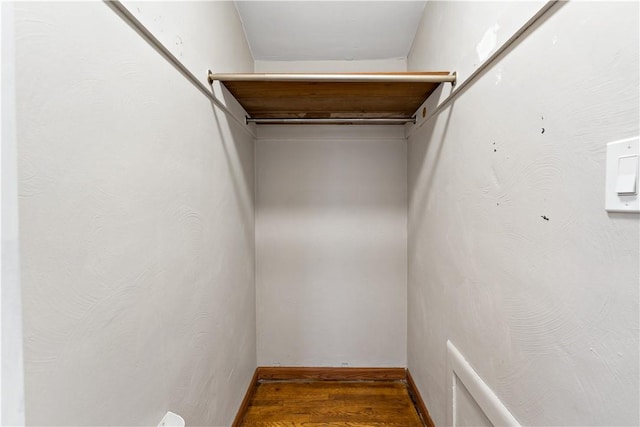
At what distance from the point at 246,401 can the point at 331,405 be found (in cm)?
54

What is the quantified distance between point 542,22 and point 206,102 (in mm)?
1135

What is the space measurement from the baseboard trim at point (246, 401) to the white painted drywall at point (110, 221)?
542 mm

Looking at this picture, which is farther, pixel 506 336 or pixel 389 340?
pixel 389 340

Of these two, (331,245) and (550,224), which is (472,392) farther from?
(331,245)

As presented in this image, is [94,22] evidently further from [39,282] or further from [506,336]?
[506,336]

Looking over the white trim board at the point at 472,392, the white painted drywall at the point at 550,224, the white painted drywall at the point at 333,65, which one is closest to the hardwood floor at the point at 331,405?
the white trim board at the point at 472,392

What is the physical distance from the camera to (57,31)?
56 centimetres

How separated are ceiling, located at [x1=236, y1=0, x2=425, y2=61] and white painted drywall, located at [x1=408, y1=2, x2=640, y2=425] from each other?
55cm

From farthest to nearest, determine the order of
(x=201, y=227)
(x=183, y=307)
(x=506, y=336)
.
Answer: (x=201, y=227) → (x=183, y=307) → (x=506, y=336)

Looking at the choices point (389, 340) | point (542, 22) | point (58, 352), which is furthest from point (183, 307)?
point (389, 340)

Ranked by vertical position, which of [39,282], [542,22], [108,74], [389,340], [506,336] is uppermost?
[542,22]

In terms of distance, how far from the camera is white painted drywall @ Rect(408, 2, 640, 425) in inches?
22.4

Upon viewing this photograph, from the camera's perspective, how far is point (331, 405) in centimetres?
196

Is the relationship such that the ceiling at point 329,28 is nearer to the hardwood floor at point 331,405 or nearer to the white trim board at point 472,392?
the white trim board at point 472,392
